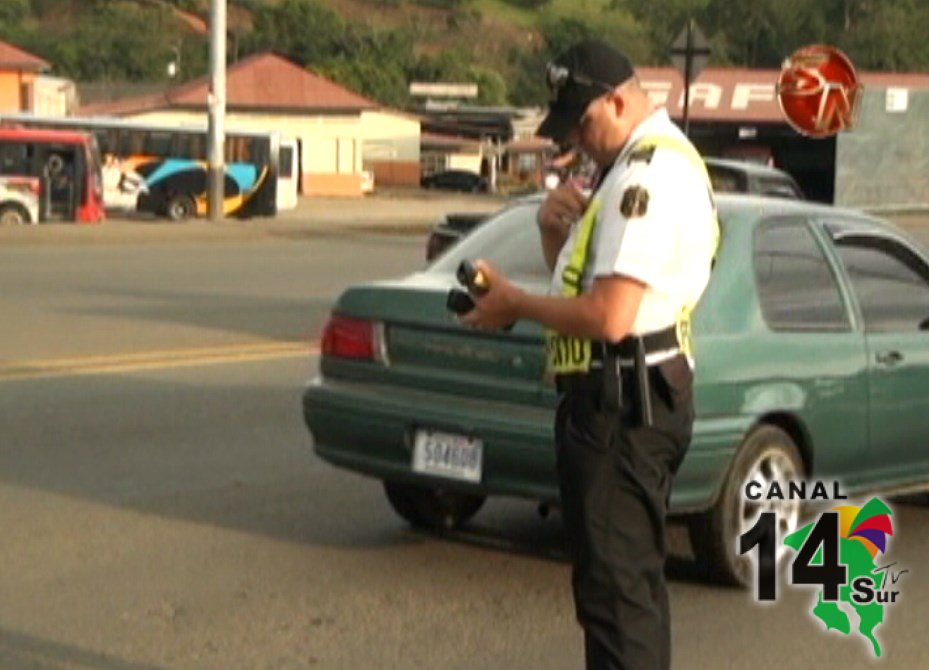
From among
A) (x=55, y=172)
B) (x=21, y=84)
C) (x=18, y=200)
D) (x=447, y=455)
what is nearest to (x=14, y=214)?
(x=18, y=200)

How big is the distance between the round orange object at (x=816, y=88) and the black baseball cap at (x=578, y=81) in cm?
2374

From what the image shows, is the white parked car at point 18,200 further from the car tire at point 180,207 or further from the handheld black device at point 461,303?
the handheld black device at point 461,303

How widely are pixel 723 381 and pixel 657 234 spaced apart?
301 cm

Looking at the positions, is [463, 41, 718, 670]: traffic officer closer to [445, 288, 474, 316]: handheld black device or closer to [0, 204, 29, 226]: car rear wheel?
[445, 288, 474, 316]: handheld black device

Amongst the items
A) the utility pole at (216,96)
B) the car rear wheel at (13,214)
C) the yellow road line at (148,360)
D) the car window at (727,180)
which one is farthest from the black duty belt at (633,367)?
the car rear wheel at (13,214)

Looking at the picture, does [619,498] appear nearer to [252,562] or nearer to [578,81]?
[578,81]

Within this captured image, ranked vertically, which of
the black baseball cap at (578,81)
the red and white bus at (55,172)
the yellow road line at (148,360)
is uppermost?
the black baseball cap at (578,81)

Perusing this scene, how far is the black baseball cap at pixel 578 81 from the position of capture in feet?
15.8

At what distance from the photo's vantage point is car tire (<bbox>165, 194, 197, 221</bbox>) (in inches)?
2034

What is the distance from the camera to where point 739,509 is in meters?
7.84

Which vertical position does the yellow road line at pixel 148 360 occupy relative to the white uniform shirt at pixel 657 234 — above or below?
below

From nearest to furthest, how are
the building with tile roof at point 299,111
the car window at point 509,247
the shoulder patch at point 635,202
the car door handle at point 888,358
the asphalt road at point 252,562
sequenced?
the shoulder patch at point 635,202, the asphalt road at point 252,562, the car door handle at point 888,358, the car window at point 509,247, the building with tile roof at point 299,111

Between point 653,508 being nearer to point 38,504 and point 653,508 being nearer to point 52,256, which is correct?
point 38,504

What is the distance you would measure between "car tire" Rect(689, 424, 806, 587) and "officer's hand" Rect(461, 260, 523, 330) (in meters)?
2.95
